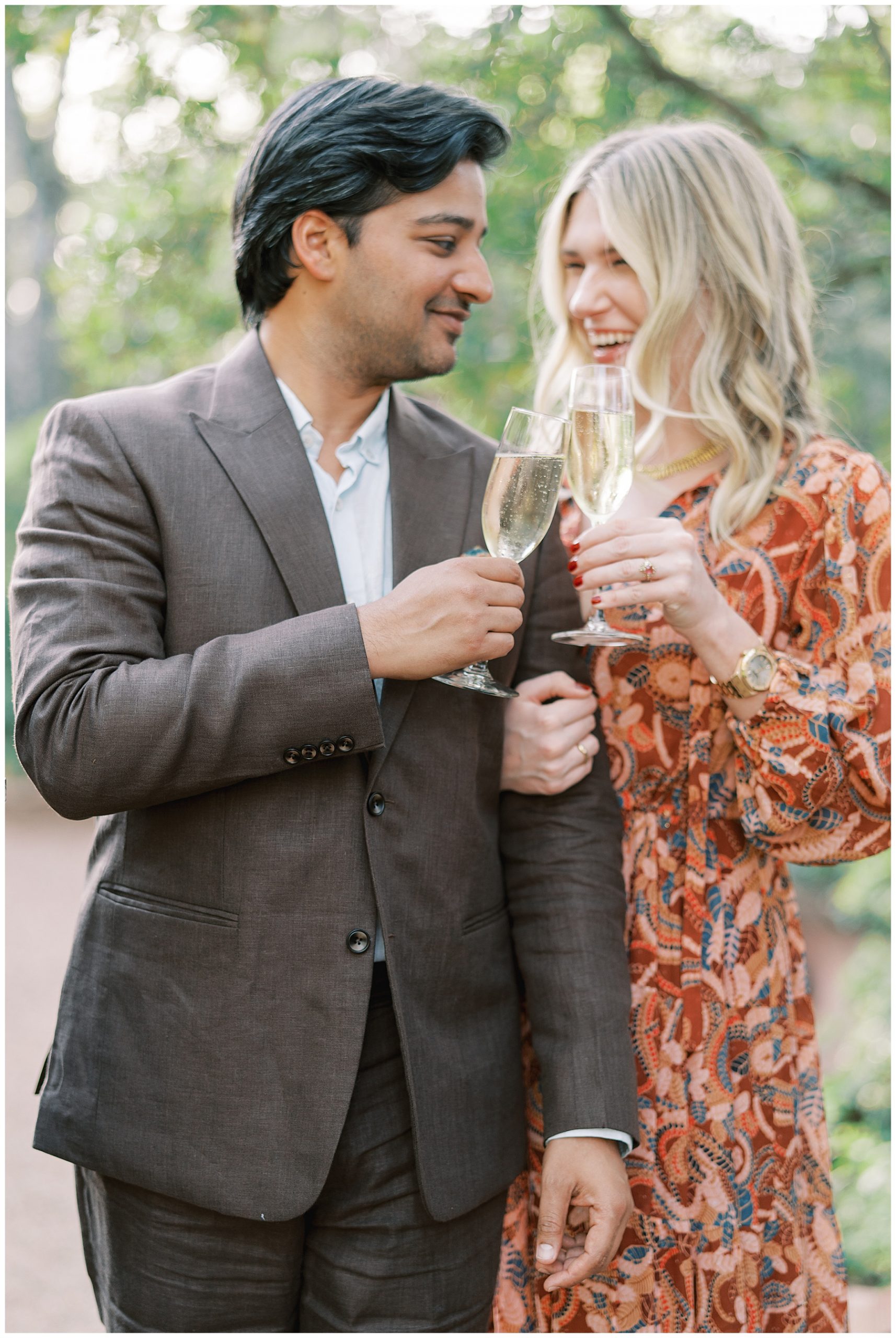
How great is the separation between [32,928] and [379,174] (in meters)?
7.75

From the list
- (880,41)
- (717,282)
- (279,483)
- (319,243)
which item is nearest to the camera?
(279,483)

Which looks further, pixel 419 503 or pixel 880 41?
pixel 880 41

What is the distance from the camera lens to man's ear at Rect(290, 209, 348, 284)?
2.11m

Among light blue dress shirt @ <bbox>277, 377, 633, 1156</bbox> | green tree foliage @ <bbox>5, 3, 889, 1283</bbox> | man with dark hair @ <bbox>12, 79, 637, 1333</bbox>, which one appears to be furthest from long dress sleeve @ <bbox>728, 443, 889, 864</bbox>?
green tree foliage @ <bbox>5, 3, 889, 1283</bbox>

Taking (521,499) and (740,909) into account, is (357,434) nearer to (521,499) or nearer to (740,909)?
(521,499)

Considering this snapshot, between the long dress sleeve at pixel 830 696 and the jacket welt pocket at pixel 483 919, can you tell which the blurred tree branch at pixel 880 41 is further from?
the jacket welt pocket at pixel 483 919

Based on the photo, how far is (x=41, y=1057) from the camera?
6609 mm

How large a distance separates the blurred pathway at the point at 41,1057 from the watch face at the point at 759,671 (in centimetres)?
274

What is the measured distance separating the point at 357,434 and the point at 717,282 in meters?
0.83

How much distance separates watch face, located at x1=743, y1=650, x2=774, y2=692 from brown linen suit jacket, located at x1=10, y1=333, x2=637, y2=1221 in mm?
476

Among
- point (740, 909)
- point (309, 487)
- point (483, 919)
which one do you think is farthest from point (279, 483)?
point (740, 909)

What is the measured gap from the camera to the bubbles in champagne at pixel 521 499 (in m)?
1.80

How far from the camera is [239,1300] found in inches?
73.1

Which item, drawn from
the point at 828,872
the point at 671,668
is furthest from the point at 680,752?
the point at 828,872
